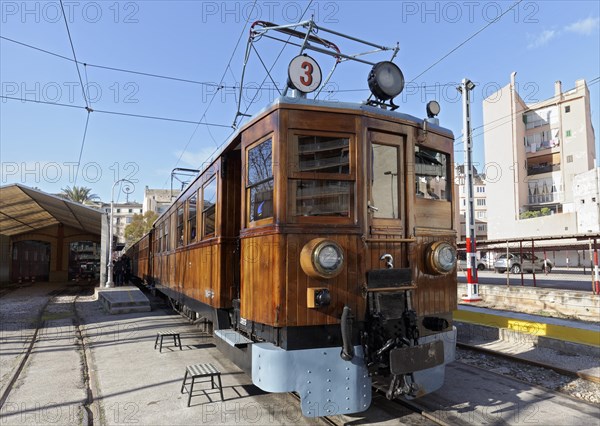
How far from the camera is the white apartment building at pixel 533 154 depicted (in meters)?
39.9

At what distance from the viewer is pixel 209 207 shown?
20.6 ft

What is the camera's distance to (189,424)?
4406mm

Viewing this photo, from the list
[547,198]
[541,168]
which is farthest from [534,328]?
[541,168]

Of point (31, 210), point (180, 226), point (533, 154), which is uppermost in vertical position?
point (533, 154)

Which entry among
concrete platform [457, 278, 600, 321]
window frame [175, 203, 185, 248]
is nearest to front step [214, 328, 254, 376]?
window frame [175, 203, 185, 248]

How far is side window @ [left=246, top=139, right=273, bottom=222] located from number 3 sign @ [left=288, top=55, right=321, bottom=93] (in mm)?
735

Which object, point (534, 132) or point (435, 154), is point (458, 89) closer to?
point (435, 154)

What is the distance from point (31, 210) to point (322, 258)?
2392 centimetres

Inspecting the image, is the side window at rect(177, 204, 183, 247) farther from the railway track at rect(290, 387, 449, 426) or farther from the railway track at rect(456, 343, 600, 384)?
the railway track at rect(456, 343, 600, 384)

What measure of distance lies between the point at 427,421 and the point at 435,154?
2.86m

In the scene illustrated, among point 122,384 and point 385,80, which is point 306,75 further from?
point 122,384

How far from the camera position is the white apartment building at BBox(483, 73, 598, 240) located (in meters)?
39.9

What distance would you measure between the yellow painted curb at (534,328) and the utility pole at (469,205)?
276 centimetres

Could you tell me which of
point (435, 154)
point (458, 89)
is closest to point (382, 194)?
point (435, 154)
